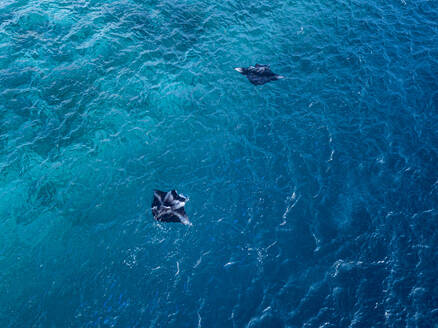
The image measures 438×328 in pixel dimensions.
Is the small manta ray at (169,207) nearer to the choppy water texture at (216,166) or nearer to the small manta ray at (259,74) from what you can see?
the choppy water texture at (216,166)

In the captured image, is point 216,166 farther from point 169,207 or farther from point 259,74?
point 259,74

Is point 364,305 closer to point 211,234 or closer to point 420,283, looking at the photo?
point 420,283

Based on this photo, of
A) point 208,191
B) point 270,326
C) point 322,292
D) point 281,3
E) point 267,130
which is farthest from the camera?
point 281,3

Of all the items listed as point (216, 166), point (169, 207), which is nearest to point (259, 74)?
point (216, 166)

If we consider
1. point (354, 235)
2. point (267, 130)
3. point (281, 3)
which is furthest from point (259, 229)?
point (281, 3)

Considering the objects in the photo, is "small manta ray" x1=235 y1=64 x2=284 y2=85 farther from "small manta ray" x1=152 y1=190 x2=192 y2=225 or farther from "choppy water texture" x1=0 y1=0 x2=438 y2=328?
"small manta ray" x1=152 y1=190 x2=192 y2=225

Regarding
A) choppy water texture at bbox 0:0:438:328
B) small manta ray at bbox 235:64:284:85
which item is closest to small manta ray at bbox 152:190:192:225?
choppy water texture at bbox 0:0:438:328
